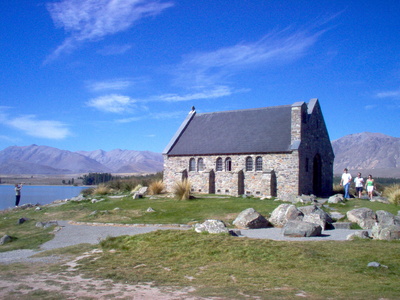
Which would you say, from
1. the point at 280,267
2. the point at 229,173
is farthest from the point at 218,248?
the point at 229,173

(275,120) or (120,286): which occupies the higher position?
(275,120)

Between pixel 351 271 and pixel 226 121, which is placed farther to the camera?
pixel 226 121

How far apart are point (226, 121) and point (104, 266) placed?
26877 mm

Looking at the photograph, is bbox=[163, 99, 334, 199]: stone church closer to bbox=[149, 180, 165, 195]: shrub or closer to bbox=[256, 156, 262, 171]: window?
bbox=[256, 156, 262, 171]: window

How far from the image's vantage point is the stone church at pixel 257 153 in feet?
92.8

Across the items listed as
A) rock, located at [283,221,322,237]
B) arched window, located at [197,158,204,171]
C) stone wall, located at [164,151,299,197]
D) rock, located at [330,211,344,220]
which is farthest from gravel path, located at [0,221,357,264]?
arched window, located at [197,158,204,171]

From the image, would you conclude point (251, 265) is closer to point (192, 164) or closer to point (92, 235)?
point (92, 235)

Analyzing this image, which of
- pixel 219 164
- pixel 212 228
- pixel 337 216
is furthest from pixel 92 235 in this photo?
pixel 219 164

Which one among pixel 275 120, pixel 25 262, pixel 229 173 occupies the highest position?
pixel 275 120

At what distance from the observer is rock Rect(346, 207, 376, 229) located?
1539 cm

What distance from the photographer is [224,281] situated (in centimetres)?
779

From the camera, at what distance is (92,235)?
15.0m

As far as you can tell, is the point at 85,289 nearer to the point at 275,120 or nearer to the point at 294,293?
the point at 294,293

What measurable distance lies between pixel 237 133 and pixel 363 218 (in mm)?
17717
